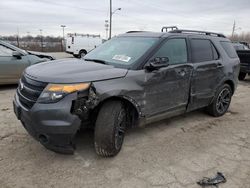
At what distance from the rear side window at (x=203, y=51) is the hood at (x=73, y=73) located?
1.62 m

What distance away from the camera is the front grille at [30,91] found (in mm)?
2830

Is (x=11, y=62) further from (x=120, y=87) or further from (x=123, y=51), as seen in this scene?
(x=120, y=87)

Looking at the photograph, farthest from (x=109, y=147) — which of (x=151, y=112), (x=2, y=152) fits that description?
(x=2, y=152)

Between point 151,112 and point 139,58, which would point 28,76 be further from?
point 151,112

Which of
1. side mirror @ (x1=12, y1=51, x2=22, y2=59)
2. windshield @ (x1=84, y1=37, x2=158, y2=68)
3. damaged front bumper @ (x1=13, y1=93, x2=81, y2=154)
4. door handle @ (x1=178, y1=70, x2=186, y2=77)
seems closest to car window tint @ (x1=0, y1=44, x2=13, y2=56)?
side mirror @ (x1=12, y1=51, x2=22, y2=59)

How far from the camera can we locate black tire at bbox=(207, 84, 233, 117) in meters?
4.85

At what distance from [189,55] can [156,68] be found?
98cm

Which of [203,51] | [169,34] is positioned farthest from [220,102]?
[169,34]

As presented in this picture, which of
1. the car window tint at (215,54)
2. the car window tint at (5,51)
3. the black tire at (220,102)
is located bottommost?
the black tire at (220,102)

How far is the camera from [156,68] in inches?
135

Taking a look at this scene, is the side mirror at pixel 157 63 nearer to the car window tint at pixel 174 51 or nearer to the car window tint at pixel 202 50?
the car window tint at pixel 174 51

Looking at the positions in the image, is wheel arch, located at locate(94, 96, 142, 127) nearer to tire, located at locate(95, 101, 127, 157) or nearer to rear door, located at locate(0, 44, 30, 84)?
tire, located at locate(95, 101, 127, 157)

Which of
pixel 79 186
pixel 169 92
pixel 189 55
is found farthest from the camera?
pixel 189 55

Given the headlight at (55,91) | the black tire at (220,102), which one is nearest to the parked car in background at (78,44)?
the black tire at (220,102)
